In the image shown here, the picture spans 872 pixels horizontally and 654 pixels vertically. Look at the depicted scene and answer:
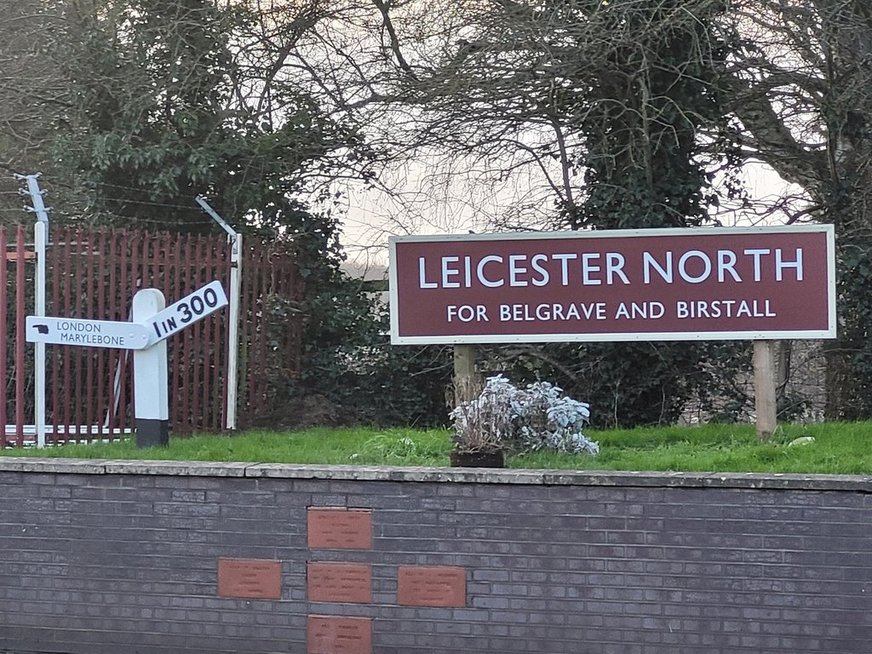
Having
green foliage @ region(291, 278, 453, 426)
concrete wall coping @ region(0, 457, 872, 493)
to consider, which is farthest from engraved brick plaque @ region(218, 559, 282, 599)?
green foliage @ region(291, 278, 453, 426)

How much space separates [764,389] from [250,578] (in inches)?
128

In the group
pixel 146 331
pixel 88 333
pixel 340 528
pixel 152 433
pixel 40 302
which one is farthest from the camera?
pixel 40 302

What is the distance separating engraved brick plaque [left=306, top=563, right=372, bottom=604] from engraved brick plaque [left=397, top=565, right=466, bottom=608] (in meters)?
0.19

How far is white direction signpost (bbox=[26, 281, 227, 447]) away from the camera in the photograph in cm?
650

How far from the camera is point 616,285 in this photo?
20.9 feet

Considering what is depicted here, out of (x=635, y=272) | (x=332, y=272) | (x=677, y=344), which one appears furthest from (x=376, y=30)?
(x=635, y=272)

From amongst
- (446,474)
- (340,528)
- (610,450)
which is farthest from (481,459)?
(610,450)

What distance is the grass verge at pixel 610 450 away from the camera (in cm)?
571

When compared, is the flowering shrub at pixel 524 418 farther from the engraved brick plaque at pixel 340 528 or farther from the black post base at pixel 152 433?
the black post base at pixel 152 433

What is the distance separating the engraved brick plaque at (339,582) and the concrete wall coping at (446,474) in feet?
1.59

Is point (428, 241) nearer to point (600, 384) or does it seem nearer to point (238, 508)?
point (238, 508)

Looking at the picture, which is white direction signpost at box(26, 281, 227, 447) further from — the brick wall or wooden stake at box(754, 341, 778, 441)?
wooden stake at box(754, 341, 778, 441)

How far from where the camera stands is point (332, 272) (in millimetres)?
10273

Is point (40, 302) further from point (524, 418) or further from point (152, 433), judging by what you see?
point (524, 418)
